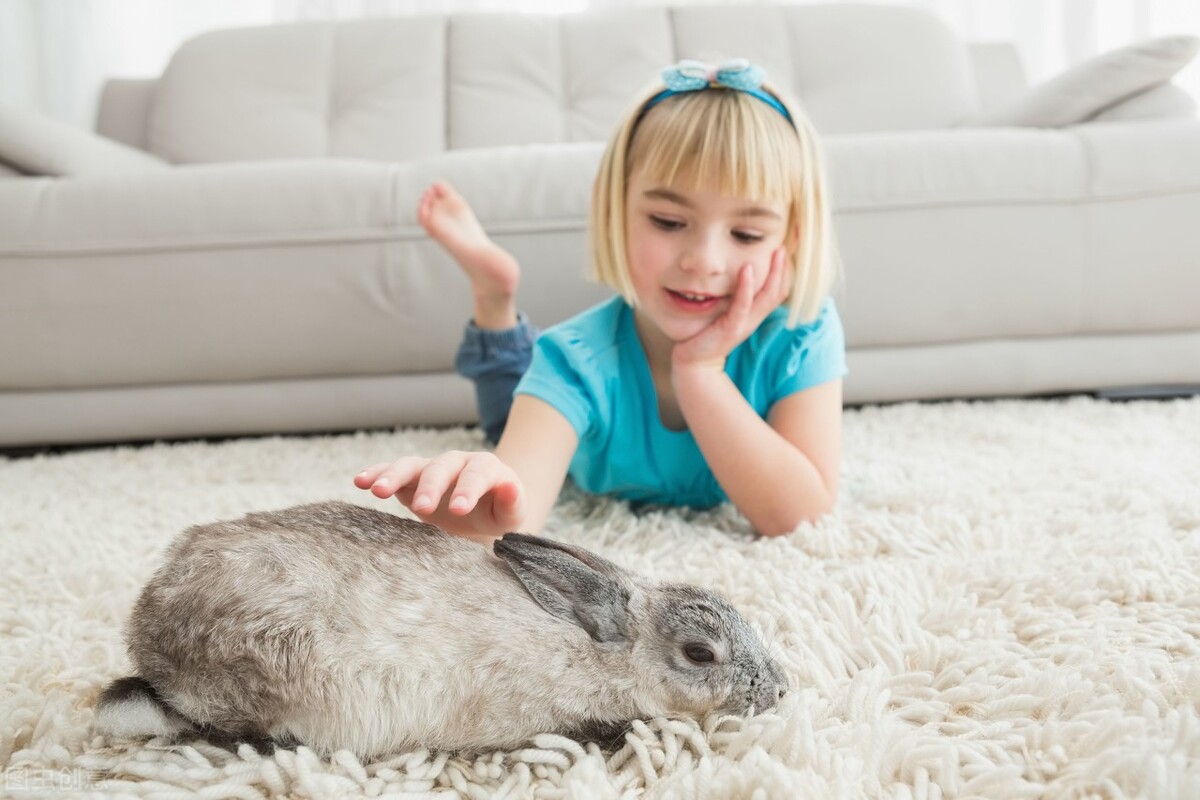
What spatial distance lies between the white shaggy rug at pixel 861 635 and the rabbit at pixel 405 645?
19 mm

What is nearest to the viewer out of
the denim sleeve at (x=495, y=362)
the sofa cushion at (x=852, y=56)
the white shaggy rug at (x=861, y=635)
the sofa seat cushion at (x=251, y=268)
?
the white shaggy rug at (x=861, y=635)

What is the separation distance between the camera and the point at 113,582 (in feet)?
2.63

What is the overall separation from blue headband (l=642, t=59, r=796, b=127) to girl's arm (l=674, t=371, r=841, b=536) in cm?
35

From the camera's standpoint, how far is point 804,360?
1.02 meters

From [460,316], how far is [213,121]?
4.68 ft

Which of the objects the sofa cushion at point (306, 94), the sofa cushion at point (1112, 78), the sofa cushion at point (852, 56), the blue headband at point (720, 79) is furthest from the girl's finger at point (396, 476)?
the sofa cushion at point (852, 56)

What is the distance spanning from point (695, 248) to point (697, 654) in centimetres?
52

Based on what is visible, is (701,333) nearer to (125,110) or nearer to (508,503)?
(508,503)

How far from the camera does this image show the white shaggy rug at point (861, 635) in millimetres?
464

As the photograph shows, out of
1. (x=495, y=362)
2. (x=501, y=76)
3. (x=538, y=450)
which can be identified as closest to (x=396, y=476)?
(x=538, y=450)

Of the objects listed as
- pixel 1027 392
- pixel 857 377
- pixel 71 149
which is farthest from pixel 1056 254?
pixel 71 149

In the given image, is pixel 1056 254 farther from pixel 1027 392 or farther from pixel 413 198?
pixel 413 198

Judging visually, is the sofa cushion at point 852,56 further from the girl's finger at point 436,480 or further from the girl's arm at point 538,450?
the girl's finger at point 436,480

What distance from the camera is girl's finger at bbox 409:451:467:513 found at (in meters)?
0.56
